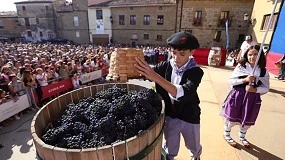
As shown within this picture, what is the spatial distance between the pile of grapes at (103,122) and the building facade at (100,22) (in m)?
29.2

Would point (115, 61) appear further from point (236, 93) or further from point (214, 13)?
point (214, 13)

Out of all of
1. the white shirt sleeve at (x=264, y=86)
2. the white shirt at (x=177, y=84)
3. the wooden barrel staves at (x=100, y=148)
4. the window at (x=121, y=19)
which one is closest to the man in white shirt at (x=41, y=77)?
the wooden barrel staves at (x=100, y=148)

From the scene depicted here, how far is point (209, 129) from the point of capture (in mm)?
3945

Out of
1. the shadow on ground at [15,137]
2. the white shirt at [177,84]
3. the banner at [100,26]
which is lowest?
the shadow on ground at [15,137]

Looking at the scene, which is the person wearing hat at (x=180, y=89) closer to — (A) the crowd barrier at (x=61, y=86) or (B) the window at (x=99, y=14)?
(A) the crowd barrier at (x=61, y=86)

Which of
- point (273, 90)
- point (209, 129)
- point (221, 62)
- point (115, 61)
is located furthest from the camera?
point (221, 62)

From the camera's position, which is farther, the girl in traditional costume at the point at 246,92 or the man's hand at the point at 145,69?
the girl in traditional costume at the point at 246,92

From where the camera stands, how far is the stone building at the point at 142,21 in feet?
84.1

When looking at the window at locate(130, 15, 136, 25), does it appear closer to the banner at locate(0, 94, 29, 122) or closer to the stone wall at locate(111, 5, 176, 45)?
the stone wall at locate(111, 5, 176, 45)

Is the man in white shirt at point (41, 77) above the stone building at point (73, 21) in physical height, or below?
below

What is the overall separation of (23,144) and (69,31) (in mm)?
31768

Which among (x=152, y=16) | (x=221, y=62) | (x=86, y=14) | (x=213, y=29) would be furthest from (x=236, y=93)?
(x=86, y=14)

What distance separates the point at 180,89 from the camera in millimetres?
1732

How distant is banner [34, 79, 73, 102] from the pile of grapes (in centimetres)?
617
